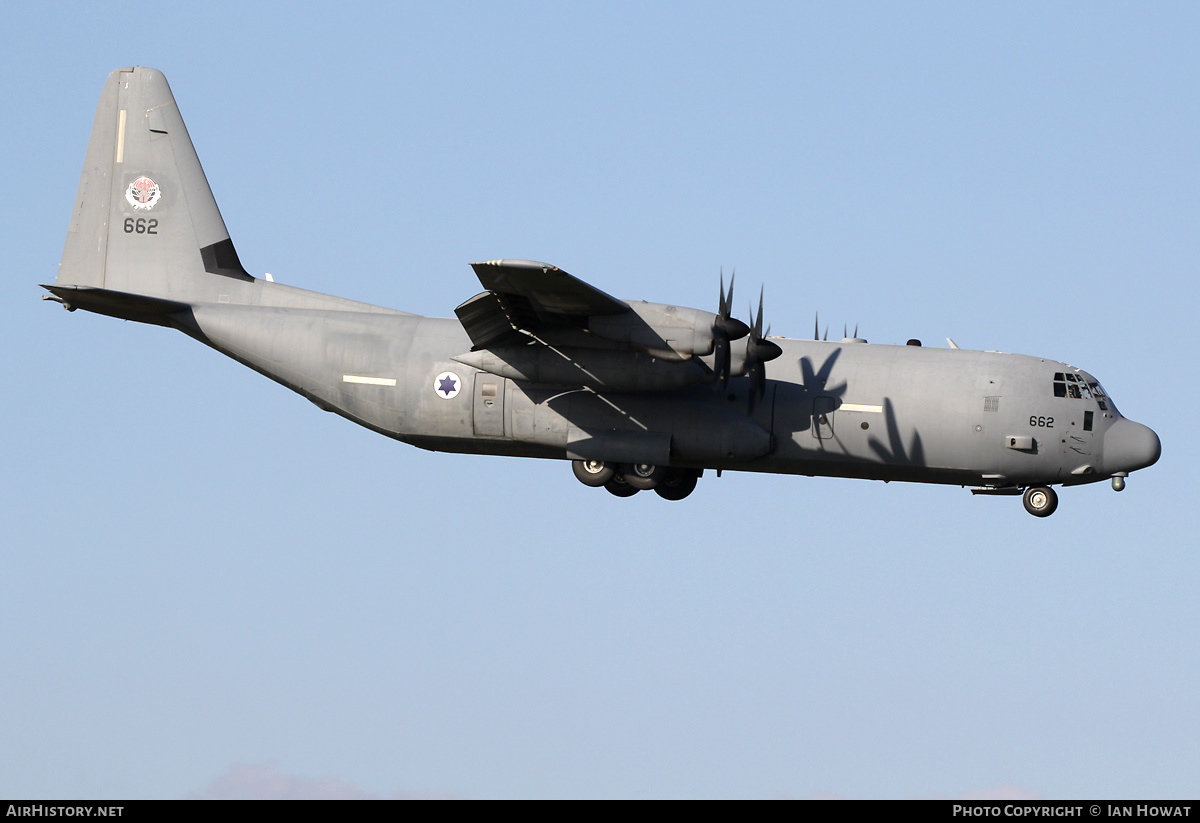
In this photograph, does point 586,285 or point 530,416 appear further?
point 530,416

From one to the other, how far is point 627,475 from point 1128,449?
948cm

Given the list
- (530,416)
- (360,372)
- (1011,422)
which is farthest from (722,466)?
(360,372)

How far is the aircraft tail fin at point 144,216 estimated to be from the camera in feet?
96.8

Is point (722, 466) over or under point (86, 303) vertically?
under

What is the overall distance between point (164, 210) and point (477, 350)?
815 centimetres

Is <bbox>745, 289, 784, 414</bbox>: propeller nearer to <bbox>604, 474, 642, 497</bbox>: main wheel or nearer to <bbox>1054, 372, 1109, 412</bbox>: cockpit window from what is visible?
<bbox>604, 474, 642, 497</bbox>: main wheel

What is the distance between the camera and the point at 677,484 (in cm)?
2884

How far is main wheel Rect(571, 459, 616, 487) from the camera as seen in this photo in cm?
2727

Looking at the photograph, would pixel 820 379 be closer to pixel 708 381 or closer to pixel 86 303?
pixel 708 381

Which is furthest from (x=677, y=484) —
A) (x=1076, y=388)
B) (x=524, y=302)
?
(x=1076, y=388)

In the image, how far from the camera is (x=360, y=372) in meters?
27.6

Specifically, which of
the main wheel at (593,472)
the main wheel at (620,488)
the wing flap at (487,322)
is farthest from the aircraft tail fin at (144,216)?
the main wheel at (620,488)
